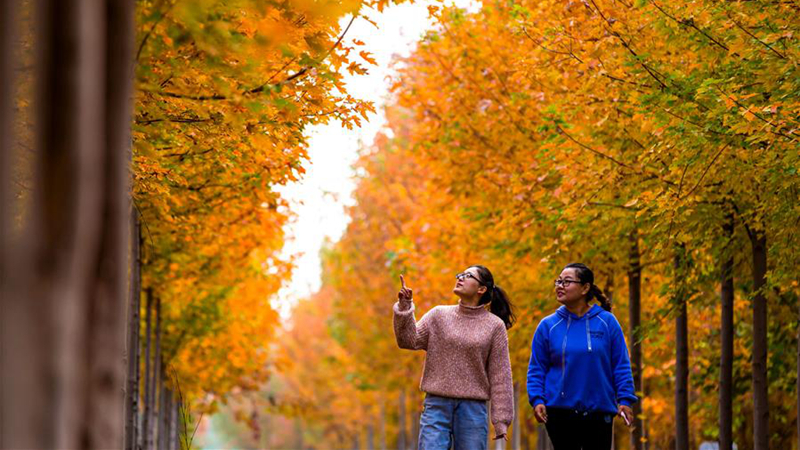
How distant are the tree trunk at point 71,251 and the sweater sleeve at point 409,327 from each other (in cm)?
371

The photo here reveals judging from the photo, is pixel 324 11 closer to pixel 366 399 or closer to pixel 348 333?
pixel 348 333

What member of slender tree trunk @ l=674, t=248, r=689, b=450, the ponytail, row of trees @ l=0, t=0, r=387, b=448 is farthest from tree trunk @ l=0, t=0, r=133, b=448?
slender tree trunk @ l=674, t=248, r=689, b=450

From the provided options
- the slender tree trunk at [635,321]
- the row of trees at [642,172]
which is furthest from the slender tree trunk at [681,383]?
the slender tree trunk at [635,321]

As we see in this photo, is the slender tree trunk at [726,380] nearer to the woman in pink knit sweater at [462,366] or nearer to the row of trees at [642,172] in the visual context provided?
the row of trees at [642,172]

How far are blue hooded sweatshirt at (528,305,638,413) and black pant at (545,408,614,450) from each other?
52mm

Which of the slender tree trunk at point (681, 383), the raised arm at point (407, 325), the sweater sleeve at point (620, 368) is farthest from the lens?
the slender tree trunk at point (681, 383)

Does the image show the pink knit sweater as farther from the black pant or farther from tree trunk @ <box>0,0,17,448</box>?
tree trunk @ <box>0,0,17,448</box>

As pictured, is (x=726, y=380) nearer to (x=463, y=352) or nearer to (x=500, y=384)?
(x=500, y=384)

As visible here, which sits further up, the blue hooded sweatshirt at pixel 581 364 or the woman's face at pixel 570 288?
the woman's face at pixel 570 288

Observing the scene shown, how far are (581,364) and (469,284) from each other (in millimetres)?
994

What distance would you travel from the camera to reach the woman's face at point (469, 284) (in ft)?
24.9

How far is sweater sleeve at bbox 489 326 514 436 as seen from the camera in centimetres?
732

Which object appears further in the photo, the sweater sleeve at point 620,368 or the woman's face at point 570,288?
the woman's face at point 570,288

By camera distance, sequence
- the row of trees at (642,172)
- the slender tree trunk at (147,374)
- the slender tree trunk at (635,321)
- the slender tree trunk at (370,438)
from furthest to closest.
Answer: the slender tree trunk at (370,438) → the slender tree trunk at (147,374) → the slender tree trunk at (635,321) → the row of trees at (642,172)
